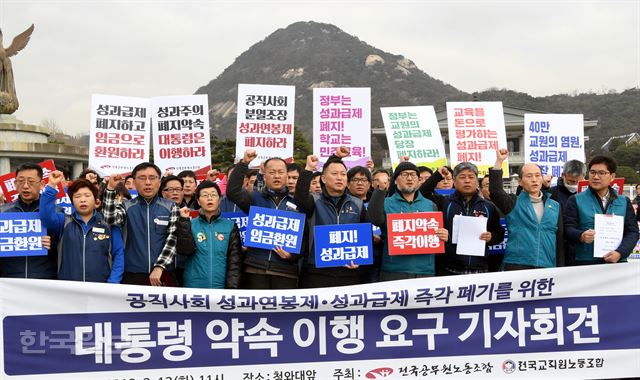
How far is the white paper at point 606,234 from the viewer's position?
16.7 ft

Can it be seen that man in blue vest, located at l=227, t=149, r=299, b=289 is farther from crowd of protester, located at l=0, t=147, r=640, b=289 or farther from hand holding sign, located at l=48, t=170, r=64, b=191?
hand holding sign, located at l=48, t=170, r=64, b=191

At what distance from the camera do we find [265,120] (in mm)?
9242

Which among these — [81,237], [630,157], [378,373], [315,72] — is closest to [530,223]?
[378,373]

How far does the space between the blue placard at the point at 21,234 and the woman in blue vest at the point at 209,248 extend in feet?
3.66

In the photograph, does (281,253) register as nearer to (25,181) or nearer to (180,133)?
(25,181)

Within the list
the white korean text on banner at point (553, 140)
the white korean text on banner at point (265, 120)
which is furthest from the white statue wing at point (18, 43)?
the white korean text on banner at point (553, 140)

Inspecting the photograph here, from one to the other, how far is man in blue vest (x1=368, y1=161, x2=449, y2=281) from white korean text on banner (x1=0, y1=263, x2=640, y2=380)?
0.34 meters

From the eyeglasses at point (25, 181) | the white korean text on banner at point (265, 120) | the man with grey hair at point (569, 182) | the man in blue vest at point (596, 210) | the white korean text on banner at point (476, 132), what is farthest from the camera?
the white korean text on banner at point (476, 132)

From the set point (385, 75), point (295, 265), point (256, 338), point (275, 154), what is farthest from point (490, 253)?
point (385, 75)

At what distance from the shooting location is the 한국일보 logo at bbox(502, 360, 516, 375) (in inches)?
188

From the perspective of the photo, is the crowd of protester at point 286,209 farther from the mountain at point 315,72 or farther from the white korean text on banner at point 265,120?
the mountain at point 315,72

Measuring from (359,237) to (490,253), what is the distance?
1564 millimetres

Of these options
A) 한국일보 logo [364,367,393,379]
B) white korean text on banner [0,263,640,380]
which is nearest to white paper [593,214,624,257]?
white korean text on banner [0,263,640,380]

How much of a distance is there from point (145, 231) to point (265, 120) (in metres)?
4.49
